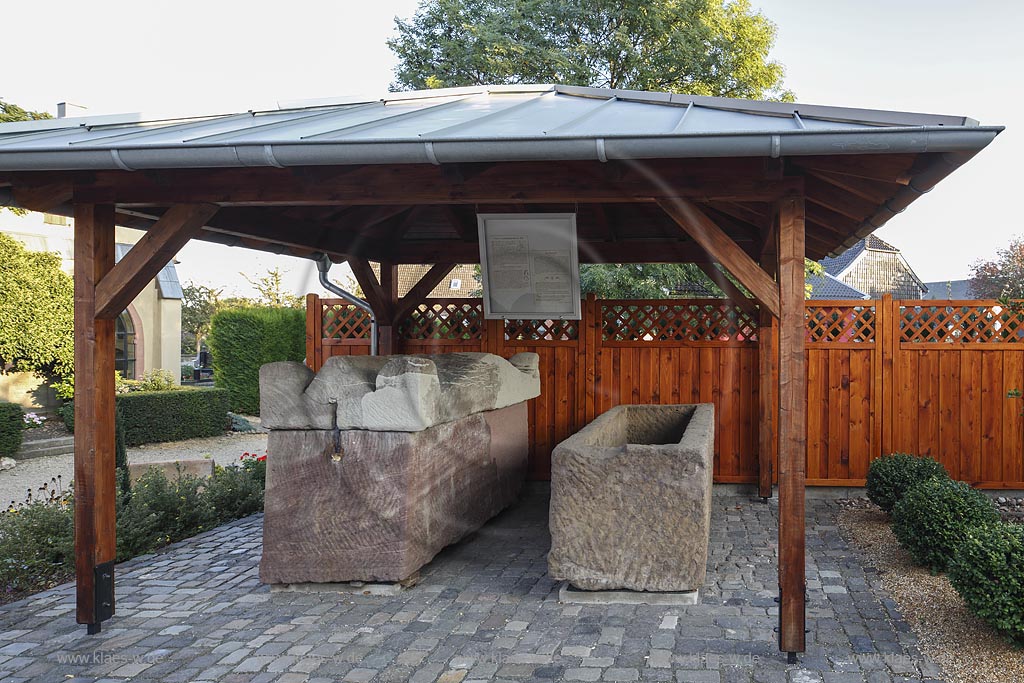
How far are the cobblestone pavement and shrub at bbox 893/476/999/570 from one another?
0.36 metres

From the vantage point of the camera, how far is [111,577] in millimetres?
4309

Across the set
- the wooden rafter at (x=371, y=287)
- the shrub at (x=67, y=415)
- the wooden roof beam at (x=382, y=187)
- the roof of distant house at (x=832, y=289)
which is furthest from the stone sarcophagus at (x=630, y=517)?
the roof of distant house at (x=832, y=289)

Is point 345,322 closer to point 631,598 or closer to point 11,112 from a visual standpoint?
point 631,598

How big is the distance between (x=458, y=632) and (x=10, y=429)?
35.4 ft

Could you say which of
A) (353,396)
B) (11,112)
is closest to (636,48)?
(11,112)

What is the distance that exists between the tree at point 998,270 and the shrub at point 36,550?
63.9 feet

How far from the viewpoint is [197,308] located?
111 ft

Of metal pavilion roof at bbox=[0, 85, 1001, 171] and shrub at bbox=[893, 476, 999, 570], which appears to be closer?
metal pavilion roof at bbox=[0, 85, 1001, 171]

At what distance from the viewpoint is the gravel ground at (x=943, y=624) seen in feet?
11.4

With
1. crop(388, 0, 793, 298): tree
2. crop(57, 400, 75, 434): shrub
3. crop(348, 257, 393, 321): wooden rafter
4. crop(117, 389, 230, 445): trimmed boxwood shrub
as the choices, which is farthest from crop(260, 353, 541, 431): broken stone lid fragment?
crop(57, 400, 75, 434): shrub

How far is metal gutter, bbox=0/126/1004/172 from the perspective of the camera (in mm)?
3145

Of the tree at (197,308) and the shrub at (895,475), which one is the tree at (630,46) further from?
the tree at (197,308)

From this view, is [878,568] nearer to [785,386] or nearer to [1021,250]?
[785,386]

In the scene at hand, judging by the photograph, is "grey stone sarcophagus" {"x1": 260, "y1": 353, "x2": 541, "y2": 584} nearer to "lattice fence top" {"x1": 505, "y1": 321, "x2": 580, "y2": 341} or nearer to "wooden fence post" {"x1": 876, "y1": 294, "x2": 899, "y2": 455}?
"lattice fence top" {"x1": 505, "y1": 321, "x2": 580, "y2": 341}
